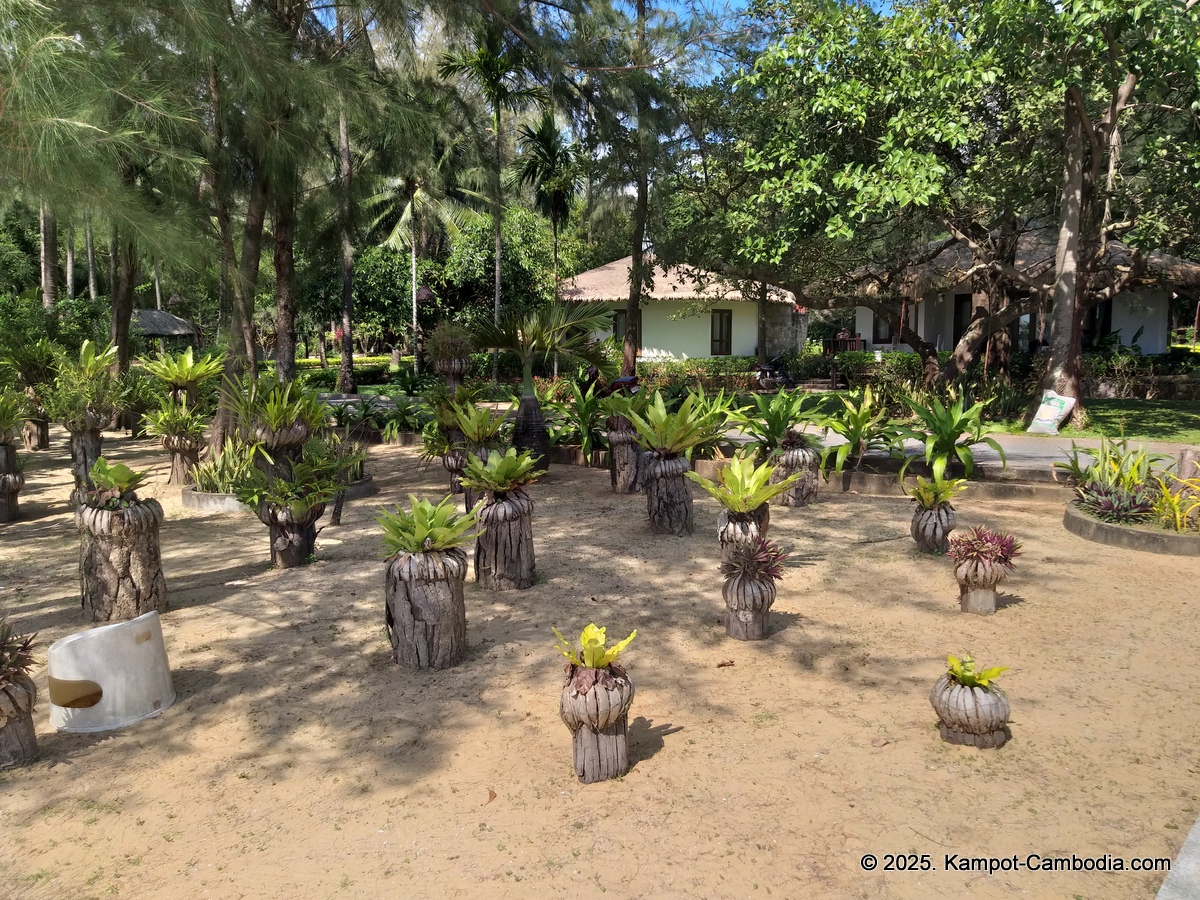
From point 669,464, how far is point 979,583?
103 inches

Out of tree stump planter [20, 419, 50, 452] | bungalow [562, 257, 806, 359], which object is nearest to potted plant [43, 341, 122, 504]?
tree stump planter [20, 419, 50, 452]

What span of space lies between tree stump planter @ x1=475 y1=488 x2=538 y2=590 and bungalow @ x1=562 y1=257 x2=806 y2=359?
17482 millimetres

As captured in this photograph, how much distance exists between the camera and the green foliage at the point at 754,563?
15.4ft

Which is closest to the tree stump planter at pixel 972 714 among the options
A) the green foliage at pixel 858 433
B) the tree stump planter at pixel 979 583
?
the tree stump planter at pixel 979 583

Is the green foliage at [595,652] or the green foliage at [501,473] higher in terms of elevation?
the green foliage at [501,473]

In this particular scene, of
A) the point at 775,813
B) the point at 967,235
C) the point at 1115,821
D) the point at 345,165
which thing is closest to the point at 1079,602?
the point at 1115,821

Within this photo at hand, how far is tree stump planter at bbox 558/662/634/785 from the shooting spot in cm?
326

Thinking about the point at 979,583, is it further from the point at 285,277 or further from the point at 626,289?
the point at 626,289

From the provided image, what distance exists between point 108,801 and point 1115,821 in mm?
3641

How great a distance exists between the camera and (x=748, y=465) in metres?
5.73

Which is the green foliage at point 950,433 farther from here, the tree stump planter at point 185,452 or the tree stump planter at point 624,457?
the tree stump planter at point 185,452

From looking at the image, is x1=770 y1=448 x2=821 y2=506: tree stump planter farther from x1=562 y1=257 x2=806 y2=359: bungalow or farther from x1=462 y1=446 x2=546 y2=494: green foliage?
x1=562 y1=257 x2=806 y2=359: bungalow

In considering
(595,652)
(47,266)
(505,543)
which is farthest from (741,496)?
(47,266)

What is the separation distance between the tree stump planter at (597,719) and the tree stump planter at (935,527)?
12.3 feet
